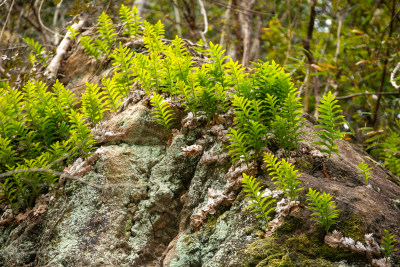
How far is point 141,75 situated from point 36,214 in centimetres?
177

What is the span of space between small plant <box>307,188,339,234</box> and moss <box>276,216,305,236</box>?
Result: 123 millimetres

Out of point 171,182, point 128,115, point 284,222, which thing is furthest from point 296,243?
point 128,115

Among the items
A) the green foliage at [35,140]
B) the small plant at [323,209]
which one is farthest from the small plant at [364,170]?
the green foliage at [35,140]

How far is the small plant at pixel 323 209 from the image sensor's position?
245 cm

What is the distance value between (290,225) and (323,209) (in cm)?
31

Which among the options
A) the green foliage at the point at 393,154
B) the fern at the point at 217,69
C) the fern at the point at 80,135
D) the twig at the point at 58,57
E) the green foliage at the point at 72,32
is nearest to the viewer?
the fern at the point at 80,135

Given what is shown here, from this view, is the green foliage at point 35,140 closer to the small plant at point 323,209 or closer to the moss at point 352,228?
the small plant at point 323,209

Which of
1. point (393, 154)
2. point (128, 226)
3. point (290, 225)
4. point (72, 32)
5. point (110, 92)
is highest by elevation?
point (72, 32)

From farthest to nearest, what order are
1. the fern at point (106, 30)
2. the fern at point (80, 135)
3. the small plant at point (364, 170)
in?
the fern at point (106, 30) → the fern at point (80, 135) → the small plant at point (364, 170)

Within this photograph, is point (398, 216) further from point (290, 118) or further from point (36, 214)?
point (36, 214)

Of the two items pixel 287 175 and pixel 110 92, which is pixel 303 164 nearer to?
pixel 287 175

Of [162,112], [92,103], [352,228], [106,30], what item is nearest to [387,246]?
[352,228]

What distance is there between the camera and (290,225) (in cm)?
268

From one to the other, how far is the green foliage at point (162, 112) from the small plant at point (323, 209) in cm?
164
